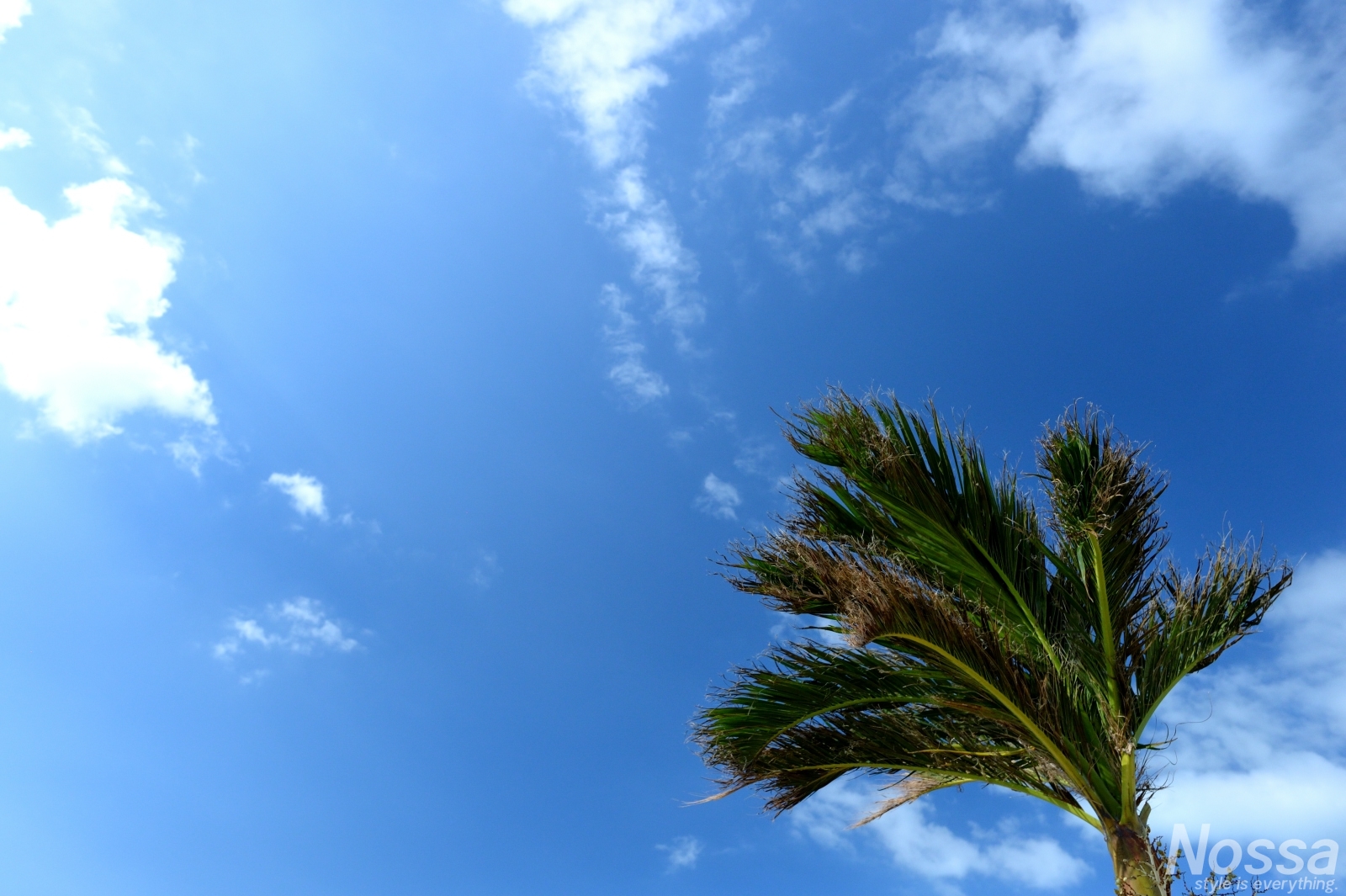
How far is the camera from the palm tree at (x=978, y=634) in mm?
5191

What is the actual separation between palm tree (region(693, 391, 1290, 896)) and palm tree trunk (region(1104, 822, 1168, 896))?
0.02 metres

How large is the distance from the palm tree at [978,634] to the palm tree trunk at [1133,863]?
2cm

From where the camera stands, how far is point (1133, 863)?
4.80 meters

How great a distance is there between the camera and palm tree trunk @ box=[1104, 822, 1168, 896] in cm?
471

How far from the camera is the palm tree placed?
5191 mm

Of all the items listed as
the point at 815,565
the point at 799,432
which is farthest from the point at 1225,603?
the point at 799,432

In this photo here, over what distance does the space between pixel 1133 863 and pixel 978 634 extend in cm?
157

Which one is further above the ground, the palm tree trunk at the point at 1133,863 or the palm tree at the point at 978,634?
the palm tree at the point at 978,634

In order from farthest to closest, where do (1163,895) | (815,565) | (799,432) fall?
(799,432)
(815,565)
(1163,895)

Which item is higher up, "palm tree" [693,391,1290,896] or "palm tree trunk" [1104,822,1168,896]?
"palm tree" [693,391,1290,896]

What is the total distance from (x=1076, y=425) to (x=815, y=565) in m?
2.07

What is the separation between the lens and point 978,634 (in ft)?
17.3

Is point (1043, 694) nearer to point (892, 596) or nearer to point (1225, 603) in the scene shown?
point (892, 596)

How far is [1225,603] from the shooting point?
5402 millimetres
